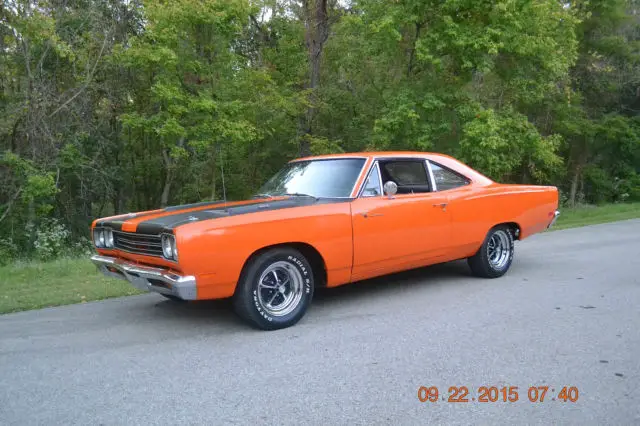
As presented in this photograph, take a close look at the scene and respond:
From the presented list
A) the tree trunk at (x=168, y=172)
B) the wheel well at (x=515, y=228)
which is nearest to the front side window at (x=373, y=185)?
the wheel well at (x=515, y=228)

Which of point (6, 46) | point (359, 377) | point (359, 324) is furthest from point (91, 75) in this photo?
point (359, 377)

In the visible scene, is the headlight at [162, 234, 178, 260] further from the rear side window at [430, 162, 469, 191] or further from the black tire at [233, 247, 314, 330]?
the rear side window at [430, 162, 469, 191]

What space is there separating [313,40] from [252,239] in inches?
667

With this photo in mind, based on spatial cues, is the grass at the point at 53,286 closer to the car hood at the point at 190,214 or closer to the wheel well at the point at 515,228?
the car hood at the point at 190,214

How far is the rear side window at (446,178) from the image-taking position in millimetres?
6453

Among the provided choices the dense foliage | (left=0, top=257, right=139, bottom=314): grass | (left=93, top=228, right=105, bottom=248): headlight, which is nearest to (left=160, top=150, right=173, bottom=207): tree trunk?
the dense foliage

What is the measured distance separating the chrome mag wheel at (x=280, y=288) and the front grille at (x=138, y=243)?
3.14 ft

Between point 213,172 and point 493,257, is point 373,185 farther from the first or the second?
point 213,172

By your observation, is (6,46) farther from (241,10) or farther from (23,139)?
(241,10)

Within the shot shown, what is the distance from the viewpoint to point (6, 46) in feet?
48.9

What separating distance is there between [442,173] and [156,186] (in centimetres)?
2518

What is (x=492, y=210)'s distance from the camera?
674cm

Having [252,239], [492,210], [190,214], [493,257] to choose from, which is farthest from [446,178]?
[190,214]

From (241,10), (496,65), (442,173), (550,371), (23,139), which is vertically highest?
(241,10)
